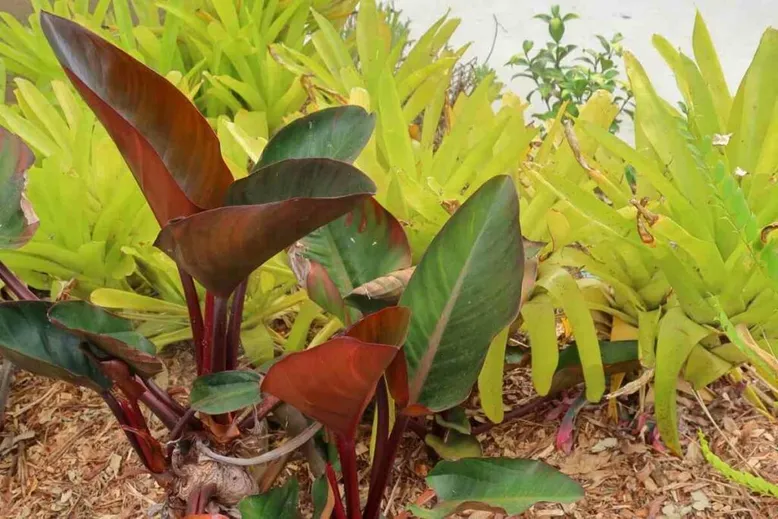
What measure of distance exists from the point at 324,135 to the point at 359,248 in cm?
11

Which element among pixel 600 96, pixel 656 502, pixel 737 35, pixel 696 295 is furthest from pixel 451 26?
pixel 737 35

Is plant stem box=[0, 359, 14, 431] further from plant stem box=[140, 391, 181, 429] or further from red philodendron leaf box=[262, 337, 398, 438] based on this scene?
red philodendron leaf box=[262, 337, 398, 438]

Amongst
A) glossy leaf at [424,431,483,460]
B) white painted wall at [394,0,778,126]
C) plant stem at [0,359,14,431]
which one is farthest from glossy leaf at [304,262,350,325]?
white painted wall at [394,0,778,126]

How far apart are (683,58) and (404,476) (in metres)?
0.55

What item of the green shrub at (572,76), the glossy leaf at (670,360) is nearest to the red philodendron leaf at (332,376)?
the glossy leaf at (670,360)

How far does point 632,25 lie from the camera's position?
2361 mm

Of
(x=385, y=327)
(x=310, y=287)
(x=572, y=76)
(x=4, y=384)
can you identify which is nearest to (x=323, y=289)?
(x=310, y=287)

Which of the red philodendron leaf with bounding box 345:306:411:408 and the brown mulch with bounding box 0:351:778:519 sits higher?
the red philodendron leaf with bounding box 345:306:411:408

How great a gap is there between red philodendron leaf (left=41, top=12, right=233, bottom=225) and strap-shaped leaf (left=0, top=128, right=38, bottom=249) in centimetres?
15

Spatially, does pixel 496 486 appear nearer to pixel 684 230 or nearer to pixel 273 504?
pixel 273 504

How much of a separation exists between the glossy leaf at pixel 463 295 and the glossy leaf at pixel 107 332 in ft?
0.71

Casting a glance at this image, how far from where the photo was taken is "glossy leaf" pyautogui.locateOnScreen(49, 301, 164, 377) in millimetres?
549

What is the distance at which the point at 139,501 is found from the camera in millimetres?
809

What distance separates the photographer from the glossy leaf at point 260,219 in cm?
47
